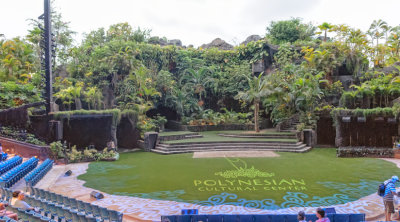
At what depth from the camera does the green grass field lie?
1042 cm

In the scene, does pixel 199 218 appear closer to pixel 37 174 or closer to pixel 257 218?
pixel 257 218

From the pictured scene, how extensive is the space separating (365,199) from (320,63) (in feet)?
57.3

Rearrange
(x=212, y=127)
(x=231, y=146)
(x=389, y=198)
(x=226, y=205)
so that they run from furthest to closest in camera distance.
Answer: (x=212, y=127)
(x=231, y=146)
(x=226, y=205)
(x=389, y=198)

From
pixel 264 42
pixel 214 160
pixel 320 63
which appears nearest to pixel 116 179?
pixel 214 160

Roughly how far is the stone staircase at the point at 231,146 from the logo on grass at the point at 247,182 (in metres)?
5.57

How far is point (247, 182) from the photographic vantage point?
38.0 feet

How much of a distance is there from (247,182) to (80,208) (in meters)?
5.91

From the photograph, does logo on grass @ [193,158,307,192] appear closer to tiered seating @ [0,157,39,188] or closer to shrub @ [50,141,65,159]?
tiered seating @ [0,157,39,188]

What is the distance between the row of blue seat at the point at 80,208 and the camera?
704cm

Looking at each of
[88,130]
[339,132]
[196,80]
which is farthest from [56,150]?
[339,132]

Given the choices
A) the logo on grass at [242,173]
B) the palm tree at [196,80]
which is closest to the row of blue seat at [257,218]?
the logo on grass at [242,173]

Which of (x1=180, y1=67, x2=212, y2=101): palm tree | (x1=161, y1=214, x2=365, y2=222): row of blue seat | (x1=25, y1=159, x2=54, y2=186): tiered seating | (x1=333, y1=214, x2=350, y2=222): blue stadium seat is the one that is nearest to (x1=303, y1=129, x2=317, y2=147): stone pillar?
(x1=180, y1=67, x2=212, y2=101): palm tree

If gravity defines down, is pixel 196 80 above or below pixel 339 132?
above

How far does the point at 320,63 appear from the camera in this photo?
25.2m
